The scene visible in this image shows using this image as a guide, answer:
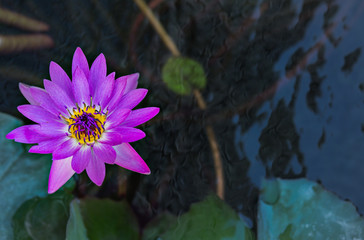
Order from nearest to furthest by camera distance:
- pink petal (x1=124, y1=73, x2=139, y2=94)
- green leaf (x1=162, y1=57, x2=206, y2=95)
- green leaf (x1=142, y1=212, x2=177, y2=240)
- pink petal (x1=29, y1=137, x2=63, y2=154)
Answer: pink petal (x1=29, y1=137, x2=63, y2=154)
pink petal (x1=124, y1=73, x2=139, y2=94)
green leaf (x1=142, y1=212, x2=177, y2=240)
green leaf (x1=162, y1=57, x2=206, y2=95)

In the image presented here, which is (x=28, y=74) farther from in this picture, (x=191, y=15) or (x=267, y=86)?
(x=267, y=86)

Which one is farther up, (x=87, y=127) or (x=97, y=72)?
(x=97, y=72)

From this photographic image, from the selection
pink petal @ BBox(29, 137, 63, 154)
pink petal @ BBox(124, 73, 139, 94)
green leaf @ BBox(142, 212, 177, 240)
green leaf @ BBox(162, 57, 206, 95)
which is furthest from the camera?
green leaf @ BBox(162, 57, 206, 95)

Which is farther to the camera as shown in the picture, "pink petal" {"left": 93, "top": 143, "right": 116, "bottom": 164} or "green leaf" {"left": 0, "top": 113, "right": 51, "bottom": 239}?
"green leaf" {"left": 0, "top": 113, "right": 51, "bottom": 239}

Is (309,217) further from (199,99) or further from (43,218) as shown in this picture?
(43,218)

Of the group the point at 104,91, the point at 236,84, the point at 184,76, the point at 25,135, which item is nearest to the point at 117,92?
the point at 104,91

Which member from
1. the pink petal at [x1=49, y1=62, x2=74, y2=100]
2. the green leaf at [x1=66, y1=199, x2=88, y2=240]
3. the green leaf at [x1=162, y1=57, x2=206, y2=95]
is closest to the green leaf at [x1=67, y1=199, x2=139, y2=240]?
the green leaf at [x1=66, y1=199, x2=88, y2=240]

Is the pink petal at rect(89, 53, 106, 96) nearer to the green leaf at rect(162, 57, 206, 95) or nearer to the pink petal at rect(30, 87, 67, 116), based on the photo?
the pink petal at rect(30, 87, 67, 116)
